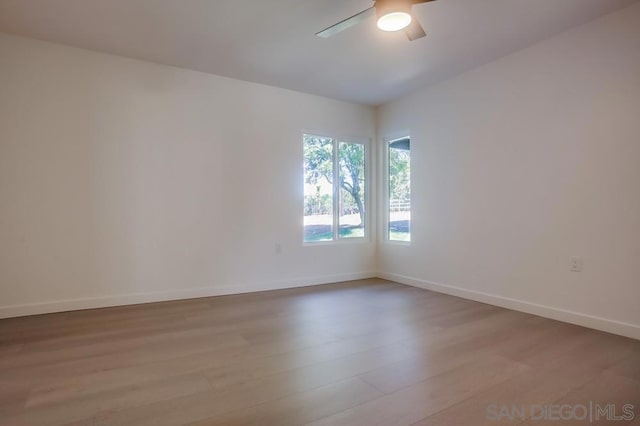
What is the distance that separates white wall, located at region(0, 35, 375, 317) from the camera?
126 inches

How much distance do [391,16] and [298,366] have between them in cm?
236

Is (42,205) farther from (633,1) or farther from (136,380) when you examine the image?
(633,1)

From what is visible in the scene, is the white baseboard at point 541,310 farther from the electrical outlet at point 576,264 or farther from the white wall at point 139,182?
the white wall at point 139,182

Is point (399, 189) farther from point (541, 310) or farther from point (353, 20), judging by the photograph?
point (353, 20)

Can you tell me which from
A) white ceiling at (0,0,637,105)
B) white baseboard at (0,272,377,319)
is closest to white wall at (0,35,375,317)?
white baseboard at (0,272,377,319)

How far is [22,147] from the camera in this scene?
10.4ft

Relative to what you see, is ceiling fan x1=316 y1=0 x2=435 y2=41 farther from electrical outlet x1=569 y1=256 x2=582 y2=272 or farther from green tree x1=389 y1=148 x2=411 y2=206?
green tree x1=389 y1=148 x2=411 y2=206

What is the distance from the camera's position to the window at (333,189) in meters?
4.74

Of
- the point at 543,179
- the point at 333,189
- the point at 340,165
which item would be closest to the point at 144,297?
the point at 333,189

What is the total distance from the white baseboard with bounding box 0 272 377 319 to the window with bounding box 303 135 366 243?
591mm

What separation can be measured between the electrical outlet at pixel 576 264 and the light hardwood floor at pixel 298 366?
0.48m

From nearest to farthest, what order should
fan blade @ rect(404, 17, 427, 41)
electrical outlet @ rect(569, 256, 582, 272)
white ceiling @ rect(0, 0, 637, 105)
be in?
1. fan blade @ rect(404, 17, 427, 41)
2. white ceiling @ rect(0, 0, 637, 105)
3. electrical outlet @ rect(569, 256, 582, 272)

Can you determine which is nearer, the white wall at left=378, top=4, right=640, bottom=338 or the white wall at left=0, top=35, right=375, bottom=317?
the white wall at left=378, top=4, right=640, bottom=338

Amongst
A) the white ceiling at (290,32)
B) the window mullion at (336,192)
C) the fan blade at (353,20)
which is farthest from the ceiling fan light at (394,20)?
the window mullion at (336,192)
